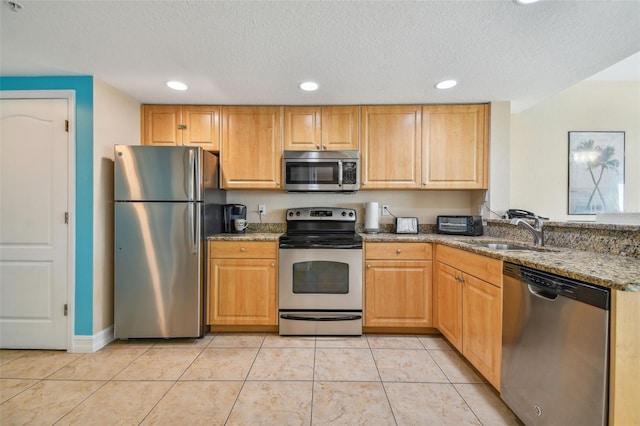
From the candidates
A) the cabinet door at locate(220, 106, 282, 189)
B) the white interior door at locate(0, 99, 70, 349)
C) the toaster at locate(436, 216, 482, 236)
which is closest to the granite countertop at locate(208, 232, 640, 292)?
the toaster at locate(436, 216, 482, 236)

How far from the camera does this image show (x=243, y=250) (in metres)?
2.39

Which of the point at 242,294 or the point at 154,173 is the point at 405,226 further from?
the point at 154,173

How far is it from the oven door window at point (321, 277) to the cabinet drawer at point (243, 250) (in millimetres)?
283

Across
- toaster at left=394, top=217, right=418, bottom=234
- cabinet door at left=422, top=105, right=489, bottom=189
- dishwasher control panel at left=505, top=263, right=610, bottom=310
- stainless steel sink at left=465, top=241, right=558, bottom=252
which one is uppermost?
cabinet door at left=422, top=105, right=489, bottom=189

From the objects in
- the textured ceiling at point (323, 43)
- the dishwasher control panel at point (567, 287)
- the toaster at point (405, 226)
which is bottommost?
the dishwasher control panel at point (567, 287)

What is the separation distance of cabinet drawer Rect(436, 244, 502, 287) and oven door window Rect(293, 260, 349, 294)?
0.86 metres

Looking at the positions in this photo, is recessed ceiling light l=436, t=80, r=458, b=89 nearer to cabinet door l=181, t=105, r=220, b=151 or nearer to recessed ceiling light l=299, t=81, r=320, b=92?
recessed ceiling light l=299, t=81, r=320, b=92

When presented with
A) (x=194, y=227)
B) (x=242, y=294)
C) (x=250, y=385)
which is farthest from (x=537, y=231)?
(x=194, y=227)

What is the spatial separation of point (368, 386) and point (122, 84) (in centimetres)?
309

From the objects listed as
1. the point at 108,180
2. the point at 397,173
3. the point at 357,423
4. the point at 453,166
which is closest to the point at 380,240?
the point at 397,173

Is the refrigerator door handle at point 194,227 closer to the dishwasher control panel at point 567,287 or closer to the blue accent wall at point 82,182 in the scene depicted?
the blue accent wall at point 82,182

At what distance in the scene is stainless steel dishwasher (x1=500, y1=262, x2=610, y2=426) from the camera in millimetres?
961

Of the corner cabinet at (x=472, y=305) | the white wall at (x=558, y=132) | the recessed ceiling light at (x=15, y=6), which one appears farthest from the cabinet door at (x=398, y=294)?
the recessed ceiling light at (x=15, y=6)

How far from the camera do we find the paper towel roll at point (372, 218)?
9.13 feet
